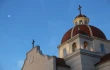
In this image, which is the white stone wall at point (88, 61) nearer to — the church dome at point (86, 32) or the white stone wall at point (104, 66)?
the white stone wall at point (104, 66)

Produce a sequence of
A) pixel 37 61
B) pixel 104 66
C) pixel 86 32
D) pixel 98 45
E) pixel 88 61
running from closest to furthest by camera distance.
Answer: pixel 104 66, pixel 88 61, pixel 37 61, pixel 98 45, pixel 86 32

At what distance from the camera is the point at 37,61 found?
109 feet

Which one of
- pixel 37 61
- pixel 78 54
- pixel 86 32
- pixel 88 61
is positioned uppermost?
pixel 86 32

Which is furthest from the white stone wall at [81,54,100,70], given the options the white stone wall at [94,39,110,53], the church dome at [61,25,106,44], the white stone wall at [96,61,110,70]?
the church dome at [61,25,106,44]

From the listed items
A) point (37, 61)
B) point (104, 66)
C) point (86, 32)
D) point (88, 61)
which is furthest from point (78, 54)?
point (37, 61)

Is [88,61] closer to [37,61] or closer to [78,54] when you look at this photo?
[78,54]

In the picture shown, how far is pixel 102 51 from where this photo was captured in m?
33.9

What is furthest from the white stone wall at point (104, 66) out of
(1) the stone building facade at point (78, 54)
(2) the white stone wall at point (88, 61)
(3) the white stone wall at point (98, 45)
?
(3) the white stone wall at point (98, 45)

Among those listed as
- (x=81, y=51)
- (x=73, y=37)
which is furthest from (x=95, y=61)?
(x=73, y=37)

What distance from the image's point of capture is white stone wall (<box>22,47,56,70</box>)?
3022 centimetres

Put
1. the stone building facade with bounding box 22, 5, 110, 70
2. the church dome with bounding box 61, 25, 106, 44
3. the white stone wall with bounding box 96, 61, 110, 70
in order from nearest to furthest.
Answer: the white stone wall with bounding box 96, 61, 110, 70
the stone building facade with bounding box 22, 5, 110, 70
the church dome with bounding box 61, 25, 106, 44

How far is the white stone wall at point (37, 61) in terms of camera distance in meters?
30.2

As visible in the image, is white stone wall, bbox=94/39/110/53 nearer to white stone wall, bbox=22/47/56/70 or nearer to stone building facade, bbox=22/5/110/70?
stone building facade, bbox=22/5/110/70

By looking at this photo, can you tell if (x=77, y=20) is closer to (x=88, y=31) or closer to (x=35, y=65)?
(x=88, y=31)
